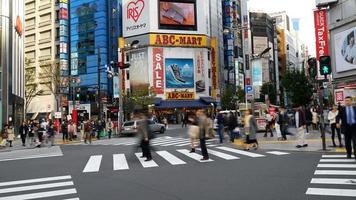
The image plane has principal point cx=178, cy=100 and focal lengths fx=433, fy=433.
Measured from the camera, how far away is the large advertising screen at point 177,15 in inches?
2608

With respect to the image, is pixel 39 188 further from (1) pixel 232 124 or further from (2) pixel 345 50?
(2) pixel 345 50

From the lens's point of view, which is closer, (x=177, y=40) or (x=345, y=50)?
(x=345, y=50)

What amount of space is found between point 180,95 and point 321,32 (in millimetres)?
34635

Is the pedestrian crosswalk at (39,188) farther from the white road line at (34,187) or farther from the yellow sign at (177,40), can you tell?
the yellow sign at (177,40)

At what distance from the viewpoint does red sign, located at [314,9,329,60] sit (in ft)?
105

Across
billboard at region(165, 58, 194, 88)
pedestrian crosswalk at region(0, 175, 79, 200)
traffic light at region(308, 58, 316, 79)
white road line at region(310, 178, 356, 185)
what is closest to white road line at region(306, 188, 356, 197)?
white road line at region(310, 178, 356, 185)

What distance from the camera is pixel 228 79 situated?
8269 cm

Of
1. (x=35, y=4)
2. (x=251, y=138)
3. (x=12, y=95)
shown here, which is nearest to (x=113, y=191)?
(x=251, y=138)

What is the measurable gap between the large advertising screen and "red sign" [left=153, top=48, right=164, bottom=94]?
4.10m

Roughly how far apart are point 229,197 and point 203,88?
197ft

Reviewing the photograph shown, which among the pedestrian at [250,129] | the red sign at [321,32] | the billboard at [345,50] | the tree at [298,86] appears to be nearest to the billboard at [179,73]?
the tree at [298,86]

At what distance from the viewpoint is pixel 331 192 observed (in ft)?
24.3

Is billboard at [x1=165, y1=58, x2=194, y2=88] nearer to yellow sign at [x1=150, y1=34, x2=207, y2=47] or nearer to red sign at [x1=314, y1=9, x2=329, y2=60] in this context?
yellow sign at [x1=150, y1=34, x2=207, y2=47]

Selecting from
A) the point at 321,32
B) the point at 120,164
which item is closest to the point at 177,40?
the point at 321,32
